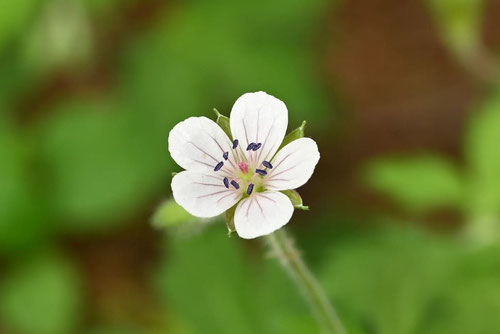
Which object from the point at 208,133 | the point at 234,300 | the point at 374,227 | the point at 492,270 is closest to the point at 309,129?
the point at 374,227

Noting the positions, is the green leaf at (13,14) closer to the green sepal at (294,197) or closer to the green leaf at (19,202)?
the green leaf at (19,202)

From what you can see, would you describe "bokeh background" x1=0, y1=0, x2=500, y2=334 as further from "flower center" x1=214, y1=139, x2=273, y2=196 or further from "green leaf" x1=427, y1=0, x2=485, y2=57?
"flower center" x1=214, y1=139, x2=273, y2=196

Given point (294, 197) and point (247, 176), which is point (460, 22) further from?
point (294, 197)

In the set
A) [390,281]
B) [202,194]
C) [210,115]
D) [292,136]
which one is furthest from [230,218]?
[210,115]

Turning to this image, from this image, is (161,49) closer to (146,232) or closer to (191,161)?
(146,232)

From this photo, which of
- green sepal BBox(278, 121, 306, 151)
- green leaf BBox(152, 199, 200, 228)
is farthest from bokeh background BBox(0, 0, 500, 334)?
green sepal BBox(278, 121, 306, 151)
